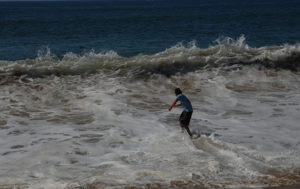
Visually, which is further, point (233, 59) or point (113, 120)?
point (233, 59)

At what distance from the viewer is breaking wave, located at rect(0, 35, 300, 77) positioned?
14.8m

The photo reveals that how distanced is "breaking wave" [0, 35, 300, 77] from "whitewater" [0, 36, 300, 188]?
4 cm

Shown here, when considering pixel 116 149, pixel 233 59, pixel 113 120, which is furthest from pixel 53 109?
pixel 233 59

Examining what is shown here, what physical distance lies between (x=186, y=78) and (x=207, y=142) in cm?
658

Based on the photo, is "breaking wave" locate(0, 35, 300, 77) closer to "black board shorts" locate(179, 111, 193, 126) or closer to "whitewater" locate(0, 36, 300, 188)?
"whitewater" locate(0, 36, 300, 188)

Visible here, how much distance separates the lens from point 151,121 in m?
9.62

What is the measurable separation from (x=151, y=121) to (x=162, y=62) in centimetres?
637

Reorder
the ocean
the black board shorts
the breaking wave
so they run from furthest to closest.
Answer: the breaking wave, the black board shorts, the ocean

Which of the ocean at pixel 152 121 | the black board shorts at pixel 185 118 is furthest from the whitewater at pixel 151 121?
the black board shorts at pixel 185 118

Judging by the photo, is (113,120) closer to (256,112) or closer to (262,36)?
(256,112)

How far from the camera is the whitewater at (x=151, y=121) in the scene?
644 centimetres

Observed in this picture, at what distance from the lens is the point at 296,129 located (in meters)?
8.94

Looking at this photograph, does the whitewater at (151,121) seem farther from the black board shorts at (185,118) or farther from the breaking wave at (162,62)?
the black board shorts at (185,118)

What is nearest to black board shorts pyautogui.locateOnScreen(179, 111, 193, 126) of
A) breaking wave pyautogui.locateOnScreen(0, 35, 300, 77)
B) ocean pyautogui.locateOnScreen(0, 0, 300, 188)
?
ocean pyautogui.locateOnScreen(0, 0, 300, 188)
